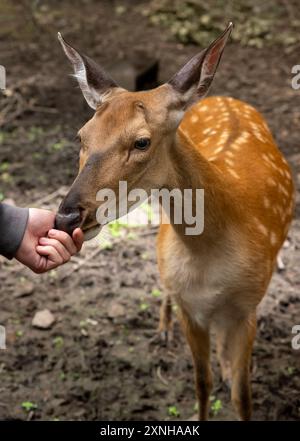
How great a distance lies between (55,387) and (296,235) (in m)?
2.11

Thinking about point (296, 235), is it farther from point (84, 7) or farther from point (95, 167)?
point (84, 7)

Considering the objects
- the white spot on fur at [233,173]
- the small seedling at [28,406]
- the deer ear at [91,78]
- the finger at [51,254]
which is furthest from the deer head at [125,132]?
the small seedling at [28,406]

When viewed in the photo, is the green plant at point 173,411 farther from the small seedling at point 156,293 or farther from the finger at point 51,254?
the finger at point 51,254

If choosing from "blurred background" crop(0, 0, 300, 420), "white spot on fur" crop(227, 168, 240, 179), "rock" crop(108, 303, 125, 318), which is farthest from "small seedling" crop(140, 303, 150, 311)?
"white spot on fur" crop(227, 168, 240, 179)

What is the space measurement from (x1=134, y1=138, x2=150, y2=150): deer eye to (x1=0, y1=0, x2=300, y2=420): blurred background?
1.36ft

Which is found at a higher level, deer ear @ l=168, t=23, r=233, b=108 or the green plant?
deer ear @ l=168, t=23, r=233, b=108

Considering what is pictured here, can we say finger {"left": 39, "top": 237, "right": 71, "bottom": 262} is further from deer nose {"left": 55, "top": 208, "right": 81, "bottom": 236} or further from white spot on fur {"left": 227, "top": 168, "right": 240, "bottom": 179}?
white spot on fur {"left": 227, "top": 168, "right": 240, "bottom": 179}

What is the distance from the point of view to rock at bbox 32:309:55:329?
4.48 m

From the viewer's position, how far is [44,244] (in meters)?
2.72

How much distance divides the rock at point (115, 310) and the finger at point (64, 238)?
204cm

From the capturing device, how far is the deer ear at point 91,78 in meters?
3.02

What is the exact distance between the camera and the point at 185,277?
335 centimetres

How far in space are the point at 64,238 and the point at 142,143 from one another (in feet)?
1.56

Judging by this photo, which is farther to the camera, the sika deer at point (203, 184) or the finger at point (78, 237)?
the sika deer at point (203, 184)
